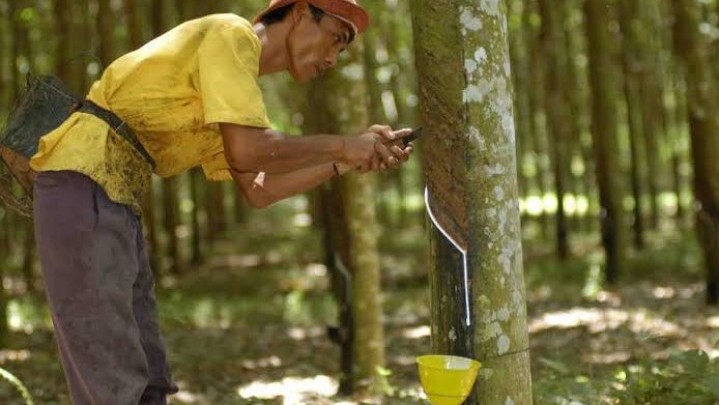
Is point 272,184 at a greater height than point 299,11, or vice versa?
point 299,11

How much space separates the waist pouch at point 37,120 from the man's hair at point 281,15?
67 centimetres

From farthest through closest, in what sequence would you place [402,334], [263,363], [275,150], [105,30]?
[105,30], [402,334], [263,363], [275,150]

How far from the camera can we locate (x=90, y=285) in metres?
3.81

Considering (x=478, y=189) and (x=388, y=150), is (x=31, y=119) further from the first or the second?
(x=478, y=189)

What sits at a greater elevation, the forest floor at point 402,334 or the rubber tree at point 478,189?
the rubber tree at point 478,189

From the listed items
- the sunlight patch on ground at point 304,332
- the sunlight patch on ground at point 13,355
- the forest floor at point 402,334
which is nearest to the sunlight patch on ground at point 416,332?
the forest floor at point 402,334

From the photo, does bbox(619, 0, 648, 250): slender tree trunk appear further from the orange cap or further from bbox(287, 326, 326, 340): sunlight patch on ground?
the orange cap

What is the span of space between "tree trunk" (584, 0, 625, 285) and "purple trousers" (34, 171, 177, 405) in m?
10.5

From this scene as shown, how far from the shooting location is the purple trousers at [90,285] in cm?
382

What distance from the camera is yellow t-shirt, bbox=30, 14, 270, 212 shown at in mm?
3732

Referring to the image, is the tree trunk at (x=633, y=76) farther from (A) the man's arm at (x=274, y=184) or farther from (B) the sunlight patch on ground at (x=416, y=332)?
(A) the man's arm at (x=274, y=184)

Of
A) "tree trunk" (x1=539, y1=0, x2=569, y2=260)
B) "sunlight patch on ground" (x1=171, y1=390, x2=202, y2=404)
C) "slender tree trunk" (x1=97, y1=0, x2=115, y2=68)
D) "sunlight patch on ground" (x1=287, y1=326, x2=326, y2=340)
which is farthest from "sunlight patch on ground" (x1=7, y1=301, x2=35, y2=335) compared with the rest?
"tree trunk" (x1=539, y1=0, x2=569, y2=260)

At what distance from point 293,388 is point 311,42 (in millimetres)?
4408

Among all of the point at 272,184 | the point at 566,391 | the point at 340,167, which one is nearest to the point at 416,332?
the point at 566,391
